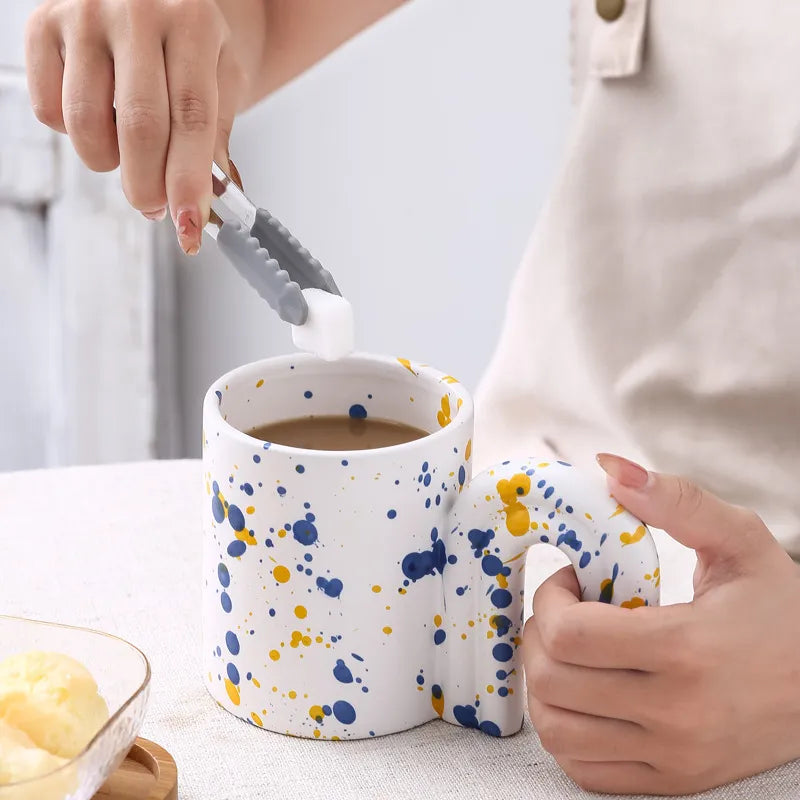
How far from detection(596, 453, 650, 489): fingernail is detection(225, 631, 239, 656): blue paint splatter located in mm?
172

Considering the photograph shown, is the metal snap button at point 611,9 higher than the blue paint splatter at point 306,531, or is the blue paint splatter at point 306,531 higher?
the metal snap button at point 611,9

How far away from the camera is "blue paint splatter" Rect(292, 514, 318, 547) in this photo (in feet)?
1.60

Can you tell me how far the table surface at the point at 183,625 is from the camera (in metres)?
0.49

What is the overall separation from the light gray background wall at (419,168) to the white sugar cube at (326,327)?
2.42 ft

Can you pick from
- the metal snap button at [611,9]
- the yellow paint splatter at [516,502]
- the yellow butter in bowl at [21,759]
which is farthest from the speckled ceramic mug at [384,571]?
the metal snap button at [611,9]

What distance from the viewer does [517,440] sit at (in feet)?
2.69

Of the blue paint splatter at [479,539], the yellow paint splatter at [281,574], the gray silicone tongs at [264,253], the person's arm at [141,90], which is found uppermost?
the person's arm at [141,90]

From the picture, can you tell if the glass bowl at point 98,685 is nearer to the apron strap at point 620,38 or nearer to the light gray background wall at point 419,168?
the apron strap at point 620,38

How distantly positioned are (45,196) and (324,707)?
1.12 meters

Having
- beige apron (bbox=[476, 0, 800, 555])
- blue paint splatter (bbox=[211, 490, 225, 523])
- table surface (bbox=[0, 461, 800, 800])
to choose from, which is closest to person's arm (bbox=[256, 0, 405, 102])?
beige apron (bbox=[476, 0, 800, 555])

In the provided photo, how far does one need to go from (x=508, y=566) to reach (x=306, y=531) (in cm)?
9

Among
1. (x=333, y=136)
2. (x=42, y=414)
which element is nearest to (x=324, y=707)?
(x=333, y=136)

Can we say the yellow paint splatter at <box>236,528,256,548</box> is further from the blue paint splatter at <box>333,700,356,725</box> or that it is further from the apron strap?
the apron strap

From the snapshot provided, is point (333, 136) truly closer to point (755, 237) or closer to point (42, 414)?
point (42, 414)
